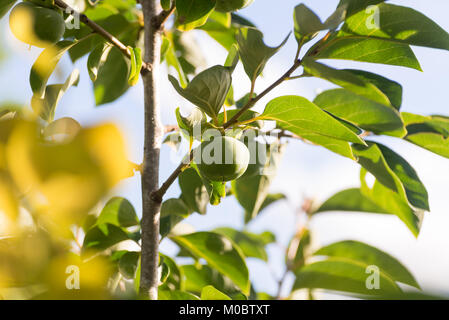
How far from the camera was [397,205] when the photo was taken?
1080 mm

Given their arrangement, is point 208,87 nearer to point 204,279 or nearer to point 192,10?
point 192,10

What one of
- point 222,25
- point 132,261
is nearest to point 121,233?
point 132,261

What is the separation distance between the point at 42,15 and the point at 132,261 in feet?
1.69

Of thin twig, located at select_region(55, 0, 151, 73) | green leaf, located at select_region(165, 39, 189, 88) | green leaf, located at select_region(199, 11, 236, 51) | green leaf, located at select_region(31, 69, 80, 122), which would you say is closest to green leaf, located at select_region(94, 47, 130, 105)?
green leaf, located at select_region(165, 39, 189, 88)

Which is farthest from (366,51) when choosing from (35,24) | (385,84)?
(35,24)

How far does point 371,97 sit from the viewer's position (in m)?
0.73

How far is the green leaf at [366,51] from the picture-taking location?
0.84 metres

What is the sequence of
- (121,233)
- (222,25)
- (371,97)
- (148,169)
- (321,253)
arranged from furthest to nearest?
(321,253) → (222,25) → (121,233) → (148,169) → (371,97)

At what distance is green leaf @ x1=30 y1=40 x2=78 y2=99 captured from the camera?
92 centimetres

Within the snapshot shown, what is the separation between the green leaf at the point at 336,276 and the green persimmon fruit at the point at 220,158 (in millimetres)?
698

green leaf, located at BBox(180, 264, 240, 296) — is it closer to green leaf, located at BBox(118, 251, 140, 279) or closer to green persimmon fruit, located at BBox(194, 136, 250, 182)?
green leaf, located at BBox(118, 251, 140, 279)

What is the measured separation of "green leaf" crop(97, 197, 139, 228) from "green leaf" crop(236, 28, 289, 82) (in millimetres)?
526

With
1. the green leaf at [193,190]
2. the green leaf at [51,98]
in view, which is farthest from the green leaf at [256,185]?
the green leaf at [51,98]
